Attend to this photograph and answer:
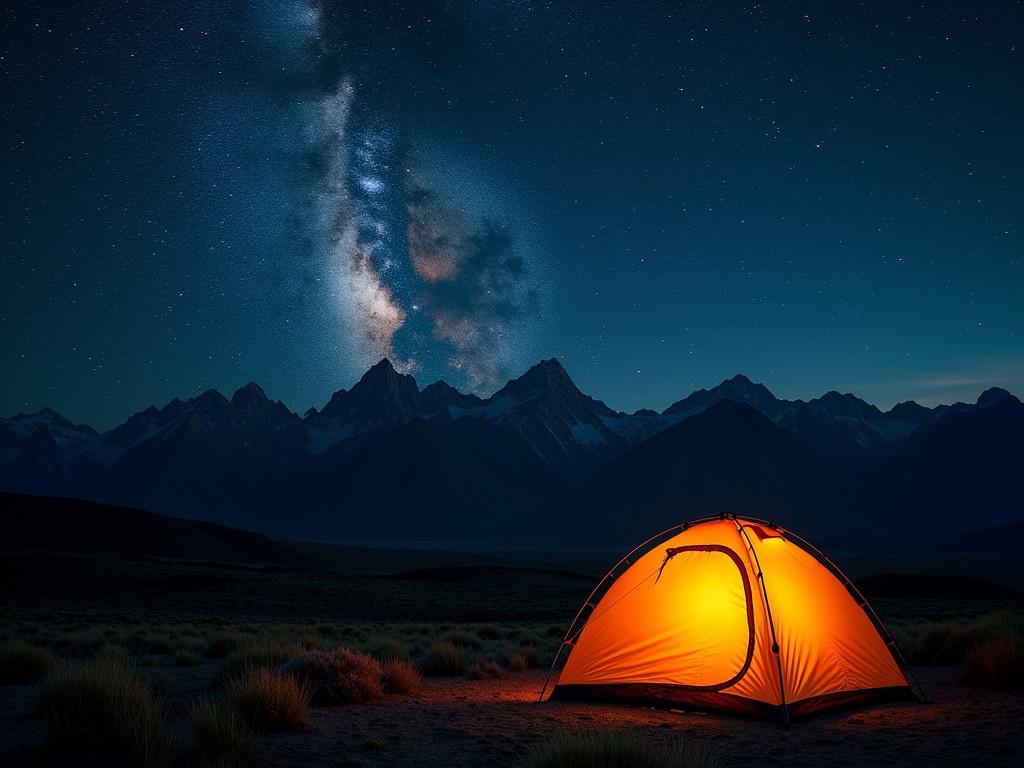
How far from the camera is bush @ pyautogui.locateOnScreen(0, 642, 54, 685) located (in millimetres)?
12000

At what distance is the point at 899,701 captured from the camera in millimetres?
10438

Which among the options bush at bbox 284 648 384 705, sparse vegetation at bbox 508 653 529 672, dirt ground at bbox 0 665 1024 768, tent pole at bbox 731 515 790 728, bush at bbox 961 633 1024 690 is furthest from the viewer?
sparse vegetation at bbox 508 653 529 672

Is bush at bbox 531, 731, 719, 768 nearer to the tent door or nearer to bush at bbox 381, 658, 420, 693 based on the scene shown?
the tent door

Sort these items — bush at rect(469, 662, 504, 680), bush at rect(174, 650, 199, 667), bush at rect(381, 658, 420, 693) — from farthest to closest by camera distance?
1. bush at rect(174, 650, 199, 667)
2. bush at rect(469, 662, 504, 680)
3. bush at rect(381, 658, 420, 693)

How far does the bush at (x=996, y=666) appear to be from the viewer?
36.4 ft

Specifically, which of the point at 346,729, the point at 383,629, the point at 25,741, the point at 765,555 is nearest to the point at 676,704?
the point at 765,555

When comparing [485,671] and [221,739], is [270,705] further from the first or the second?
[485,671]

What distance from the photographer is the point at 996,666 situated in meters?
11.2

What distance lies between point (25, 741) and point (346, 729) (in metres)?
3.13

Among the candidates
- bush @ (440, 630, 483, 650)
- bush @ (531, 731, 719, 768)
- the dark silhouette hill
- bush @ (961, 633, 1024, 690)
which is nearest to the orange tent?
bush @ (961, 633, 1024, 690)

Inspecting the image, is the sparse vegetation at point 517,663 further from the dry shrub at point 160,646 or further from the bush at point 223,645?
the dry shrub at point 160,646

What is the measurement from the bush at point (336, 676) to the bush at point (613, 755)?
472cm

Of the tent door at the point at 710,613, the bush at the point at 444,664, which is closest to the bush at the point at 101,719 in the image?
the tent door at the point at 710,613

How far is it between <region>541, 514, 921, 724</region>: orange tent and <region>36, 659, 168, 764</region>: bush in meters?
5.27
